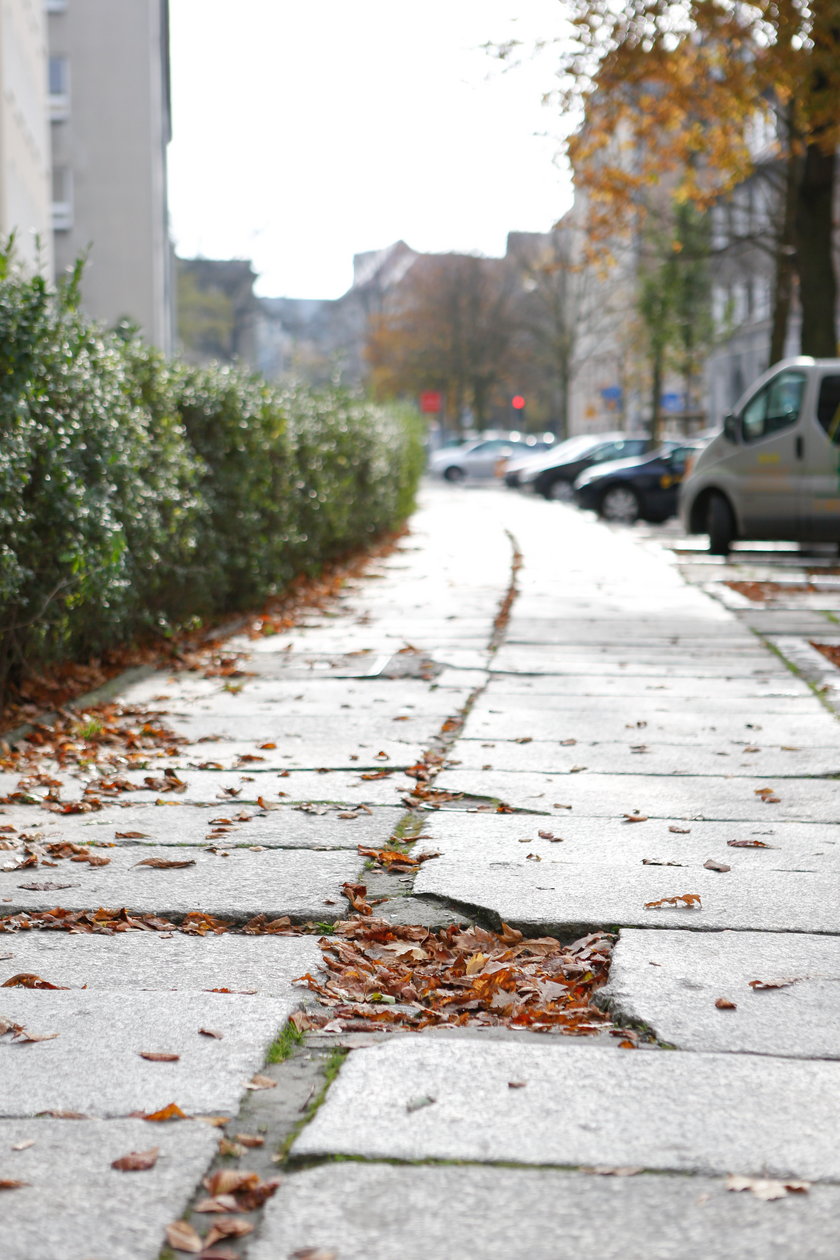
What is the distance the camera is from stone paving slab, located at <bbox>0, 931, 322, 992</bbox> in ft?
12.5

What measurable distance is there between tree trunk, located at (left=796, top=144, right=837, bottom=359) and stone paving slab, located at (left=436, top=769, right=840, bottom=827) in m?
17.8

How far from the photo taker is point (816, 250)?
23.1 meters

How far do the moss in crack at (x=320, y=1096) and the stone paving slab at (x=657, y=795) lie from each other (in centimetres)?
251

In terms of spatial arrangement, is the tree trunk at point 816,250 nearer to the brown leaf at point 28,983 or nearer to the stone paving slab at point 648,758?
the stone paving slab at point 648,758

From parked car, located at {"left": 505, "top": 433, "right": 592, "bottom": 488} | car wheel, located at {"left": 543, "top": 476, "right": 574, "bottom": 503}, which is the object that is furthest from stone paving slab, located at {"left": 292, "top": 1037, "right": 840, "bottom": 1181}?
parked car, located at {"left": 505, "top": 433, "right": 592, "bottom": 488}

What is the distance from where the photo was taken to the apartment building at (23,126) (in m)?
33.0

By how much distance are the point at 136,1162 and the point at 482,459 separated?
5928 cm

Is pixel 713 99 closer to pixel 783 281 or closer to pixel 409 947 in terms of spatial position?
pixel 783 281

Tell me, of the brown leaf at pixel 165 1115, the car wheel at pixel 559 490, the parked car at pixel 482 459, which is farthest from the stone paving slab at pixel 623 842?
the parked car at pixel 482 459

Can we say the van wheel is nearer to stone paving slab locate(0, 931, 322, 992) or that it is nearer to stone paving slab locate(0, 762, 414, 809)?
stone paving slab locate(0, 762, 414, 809)

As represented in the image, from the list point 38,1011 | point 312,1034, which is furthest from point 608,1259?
point 38,1011

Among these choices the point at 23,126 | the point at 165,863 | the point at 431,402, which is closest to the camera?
the point at 165,863

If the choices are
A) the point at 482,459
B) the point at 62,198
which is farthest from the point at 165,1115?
the point at 482,459

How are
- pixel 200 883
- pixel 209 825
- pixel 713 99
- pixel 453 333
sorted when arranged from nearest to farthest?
pixel 200 883
pixel 209 825
pixel 713 99
pixel 453 333
